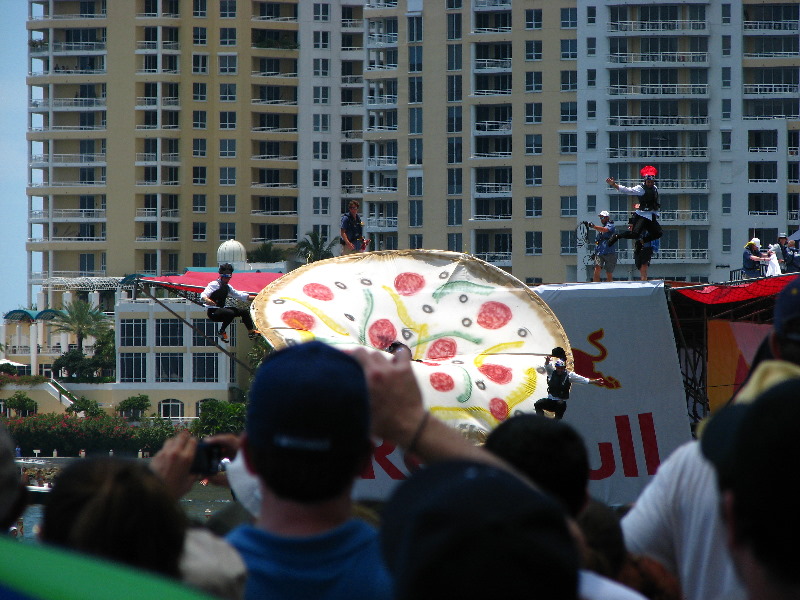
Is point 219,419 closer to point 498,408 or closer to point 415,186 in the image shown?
point 415,186

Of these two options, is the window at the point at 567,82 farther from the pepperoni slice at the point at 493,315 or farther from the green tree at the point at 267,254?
the pepperoni slice at the point at 493,315

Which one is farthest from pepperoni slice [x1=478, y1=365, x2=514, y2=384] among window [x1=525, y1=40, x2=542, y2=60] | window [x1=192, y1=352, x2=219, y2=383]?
window [x1=525, y1=40, x2=542, y2=60]

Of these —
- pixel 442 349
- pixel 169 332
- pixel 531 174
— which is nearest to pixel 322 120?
pixel 531 174

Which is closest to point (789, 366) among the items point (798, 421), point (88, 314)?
point (798, 421)

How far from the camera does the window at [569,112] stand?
82.7 m

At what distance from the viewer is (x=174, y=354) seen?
82.7 meters

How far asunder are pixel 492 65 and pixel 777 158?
67.4 feet

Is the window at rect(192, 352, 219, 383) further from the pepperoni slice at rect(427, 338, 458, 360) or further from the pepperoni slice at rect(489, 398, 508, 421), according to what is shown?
the pepperoni slice at rect(489, 398, 508, 421)

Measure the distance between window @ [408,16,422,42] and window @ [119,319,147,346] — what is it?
27472 millimetres

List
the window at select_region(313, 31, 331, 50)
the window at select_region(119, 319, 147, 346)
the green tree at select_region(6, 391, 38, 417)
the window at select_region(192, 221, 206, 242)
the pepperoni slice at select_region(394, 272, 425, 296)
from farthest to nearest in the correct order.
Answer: the window at select_region(313, 31, 331, 50) → the window at select_region(192, 221, 206, 242) → the window at select_region(119, 319, 147, 346) → the green tree at select_region(6, 391, 38, 417) → the pepperoni slice at select_region(394, 272, 425, 296)

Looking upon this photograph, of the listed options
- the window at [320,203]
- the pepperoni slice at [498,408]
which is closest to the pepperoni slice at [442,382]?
the pepperoni slice at [498,408]

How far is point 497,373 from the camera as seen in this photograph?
17297mm

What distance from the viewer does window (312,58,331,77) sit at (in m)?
95.8

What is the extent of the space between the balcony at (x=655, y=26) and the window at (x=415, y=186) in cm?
1687
